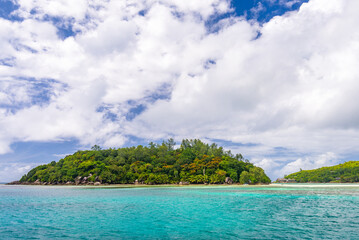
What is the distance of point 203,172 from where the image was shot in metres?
176

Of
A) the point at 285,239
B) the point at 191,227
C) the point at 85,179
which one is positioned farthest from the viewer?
the point at 85,179

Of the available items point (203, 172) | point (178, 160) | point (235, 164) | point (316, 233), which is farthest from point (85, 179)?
point (316, 233)

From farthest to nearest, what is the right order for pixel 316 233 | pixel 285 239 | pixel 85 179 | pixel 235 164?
1. pixel 235 164
2. pixel 85 179
3. pixel 316 233
4. pixel 285 239

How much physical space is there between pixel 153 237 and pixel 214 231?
20.2ft

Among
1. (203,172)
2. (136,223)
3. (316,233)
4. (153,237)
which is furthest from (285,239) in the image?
(203,172)

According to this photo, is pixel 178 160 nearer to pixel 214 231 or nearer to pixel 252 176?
pixel 252 176

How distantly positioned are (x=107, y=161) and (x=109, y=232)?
17388cm

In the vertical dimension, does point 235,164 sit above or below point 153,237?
above

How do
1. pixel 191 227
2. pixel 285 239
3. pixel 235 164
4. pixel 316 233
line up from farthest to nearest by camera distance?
1. pixel 235 164
2. pixel 191 227
3. pixel 316 233
4. pixel 285 239

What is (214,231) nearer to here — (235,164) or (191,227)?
(191,227)

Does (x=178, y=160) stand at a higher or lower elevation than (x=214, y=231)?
higher

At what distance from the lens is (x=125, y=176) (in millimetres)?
171875

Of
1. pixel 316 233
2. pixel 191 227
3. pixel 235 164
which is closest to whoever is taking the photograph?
pixel 316 233

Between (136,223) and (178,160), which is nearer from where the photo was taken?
(136,223)
